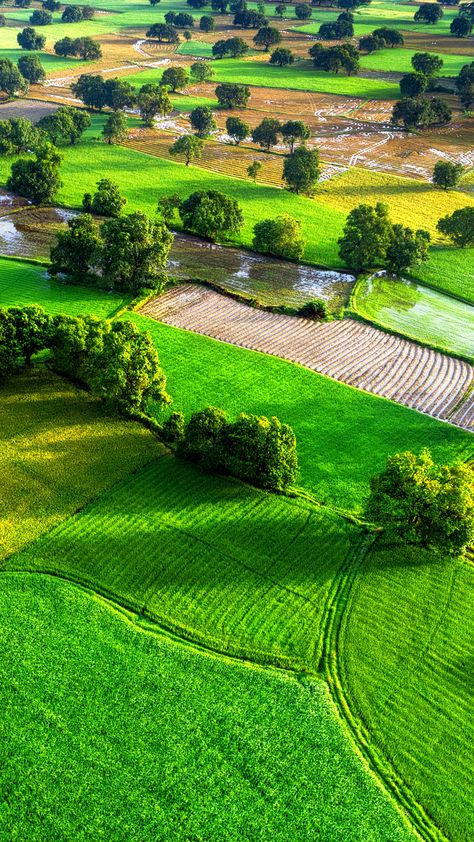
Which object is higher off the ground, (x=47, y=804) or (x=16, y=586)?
(x=16, y=586)

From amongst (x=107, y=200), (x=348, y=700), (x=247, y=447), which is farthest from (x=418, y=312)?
(x=348, y=700)

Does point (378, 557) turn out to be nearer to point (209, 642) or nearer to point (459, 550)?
point (459, 550)

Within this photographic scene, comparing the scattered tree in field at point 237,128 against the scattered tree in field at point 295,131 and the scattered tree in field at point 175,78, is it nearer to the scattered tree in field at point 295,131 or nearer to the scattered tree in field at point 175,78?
the scattered tree in field at point 295,131

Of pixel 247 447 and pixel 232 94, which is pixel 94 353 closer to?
pixel 247 447

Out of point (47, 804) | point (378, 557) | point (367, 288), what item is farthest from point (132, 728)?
point (367, 288)

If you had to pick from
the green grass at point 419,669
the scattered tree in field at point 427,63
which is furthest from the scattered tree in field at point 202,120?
the green grass at point 419,669

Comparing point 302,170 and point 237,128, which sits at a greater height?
point 237,128

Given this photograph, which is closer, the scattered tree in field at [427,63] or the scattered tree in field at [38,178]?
the scattered tree in field at [38,178]
